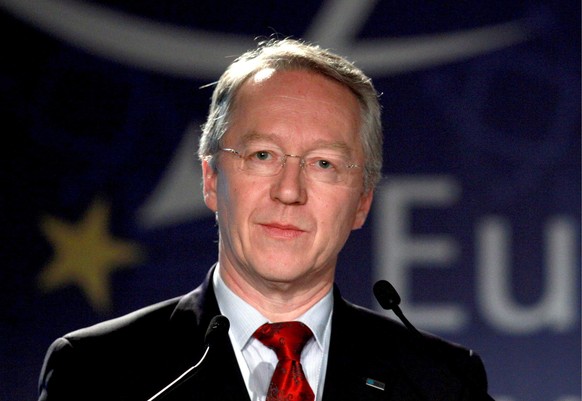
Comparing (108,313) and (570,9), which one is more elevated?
(570,9)

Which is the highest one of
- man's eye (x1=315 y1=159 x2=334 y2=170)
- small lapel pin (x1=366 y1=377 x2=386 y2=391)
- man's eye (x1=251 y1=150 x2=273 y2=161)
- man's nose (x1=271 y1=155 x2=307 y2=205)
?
man's eye (x1=251 y1=150 x2=273 y2=161)

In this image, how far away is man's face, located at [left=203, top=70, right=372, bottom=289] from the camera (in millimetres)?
2100

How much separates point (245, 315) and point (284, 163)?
345 mm

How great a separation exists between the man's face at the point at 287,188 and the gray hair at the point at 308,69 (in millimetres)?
21

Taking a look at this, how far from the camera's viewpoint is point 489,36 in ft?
11.9

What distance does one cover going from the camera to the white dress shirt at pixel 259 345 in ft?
6.88

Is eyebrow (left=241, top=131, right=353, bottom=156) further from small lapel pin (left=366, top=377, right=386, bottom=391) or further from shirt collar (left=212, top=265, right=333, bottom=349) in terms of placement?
small lapel pin (left=366, top=377, right=386, bottom=391)

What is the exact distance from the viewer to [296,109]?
7.16 feet

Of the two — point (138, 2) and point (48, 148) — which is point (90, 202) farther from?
point (138, 2)

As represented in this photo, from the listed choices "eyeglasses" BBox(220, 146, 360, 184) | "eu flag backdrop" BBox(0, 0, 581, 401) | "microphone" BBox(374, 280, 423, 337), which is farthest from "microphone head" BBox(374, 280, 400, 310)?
"eu flag backdrop" BBox(0, 0, 581, 401)

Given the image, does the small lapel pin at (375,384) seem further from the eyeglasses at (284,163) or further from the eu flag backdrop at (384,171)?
the eu flag backdrop at (384,171)

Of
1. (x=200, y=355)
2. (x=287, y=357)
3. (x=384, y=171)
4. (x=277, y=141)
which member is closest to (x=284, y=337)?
(x=287, y=357)

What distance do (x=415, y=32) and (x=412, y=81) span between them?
0.19 meters

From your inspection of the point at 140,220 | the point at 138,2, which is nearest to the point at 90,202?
the point at 140,220
